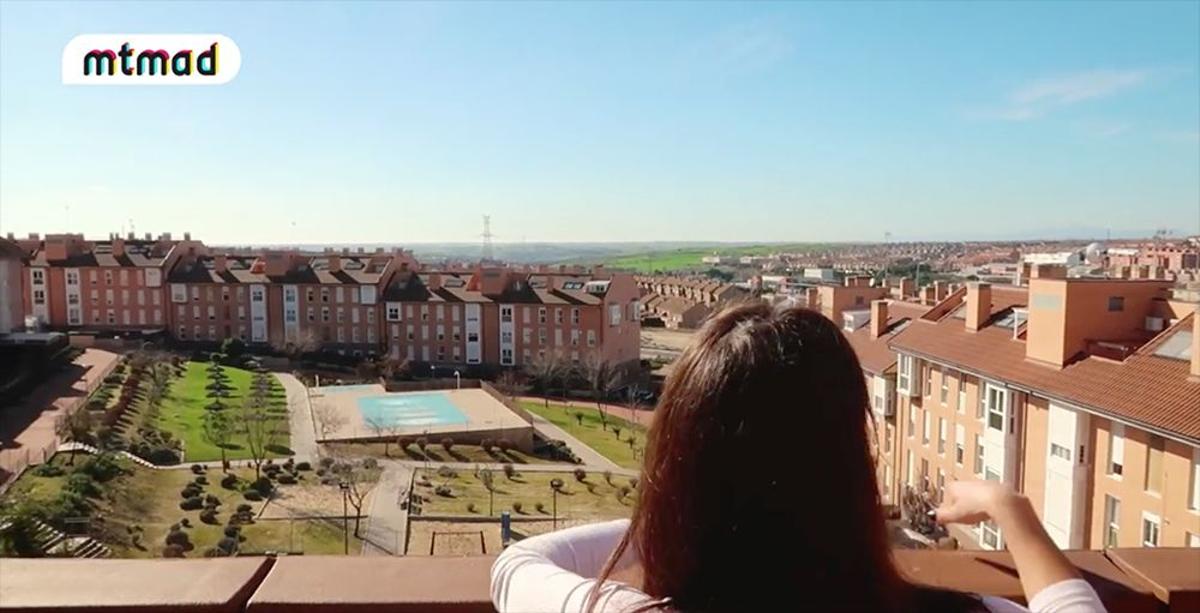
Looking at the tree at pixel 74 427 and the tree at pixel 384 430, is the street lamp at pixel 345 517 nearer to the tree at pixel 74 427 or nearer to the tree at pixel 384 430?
the tree at pixel 384 430

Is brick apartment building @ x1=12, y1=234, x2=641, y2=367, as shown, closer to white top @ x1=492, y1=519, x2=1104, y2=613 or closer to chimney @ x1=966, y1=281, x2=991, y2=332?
chimney @ x1=966, y1=281, x2=991, y2=332

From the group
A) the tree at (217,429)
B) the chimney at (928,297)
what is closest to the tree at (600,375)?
the tree at (217,429)

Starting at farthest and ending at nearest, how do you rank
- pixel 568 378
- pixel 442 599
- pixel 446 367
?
1. pixel 446 367
2. pixel 568 378
3. pixel 442 599

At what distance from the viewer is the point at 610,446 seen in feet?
81.8

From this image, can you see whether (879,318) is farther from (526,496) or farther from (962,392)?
(526,496)

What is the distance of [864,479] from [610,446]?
2430cm

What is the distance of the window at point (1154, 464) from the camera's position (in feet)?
35.7

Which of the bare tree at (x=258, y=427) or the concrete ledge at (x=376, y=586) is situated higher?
the concrete ledge at (x=376, y=586)

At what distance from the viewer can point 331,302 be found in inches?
1527

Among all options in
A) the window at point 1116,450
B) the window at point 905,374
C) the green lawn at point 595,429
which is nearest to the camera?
the window at point 1116,450

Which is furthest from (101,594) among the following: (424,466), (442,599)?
(424,466)

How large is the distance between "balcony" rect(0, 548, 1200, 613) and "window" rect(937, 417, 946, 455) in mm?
15950

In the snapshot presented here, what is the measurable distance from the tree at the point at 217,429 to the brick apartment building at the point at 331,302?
12.5m

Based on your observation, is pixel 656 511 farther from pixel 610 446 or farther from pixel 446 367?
pixel 446 367
